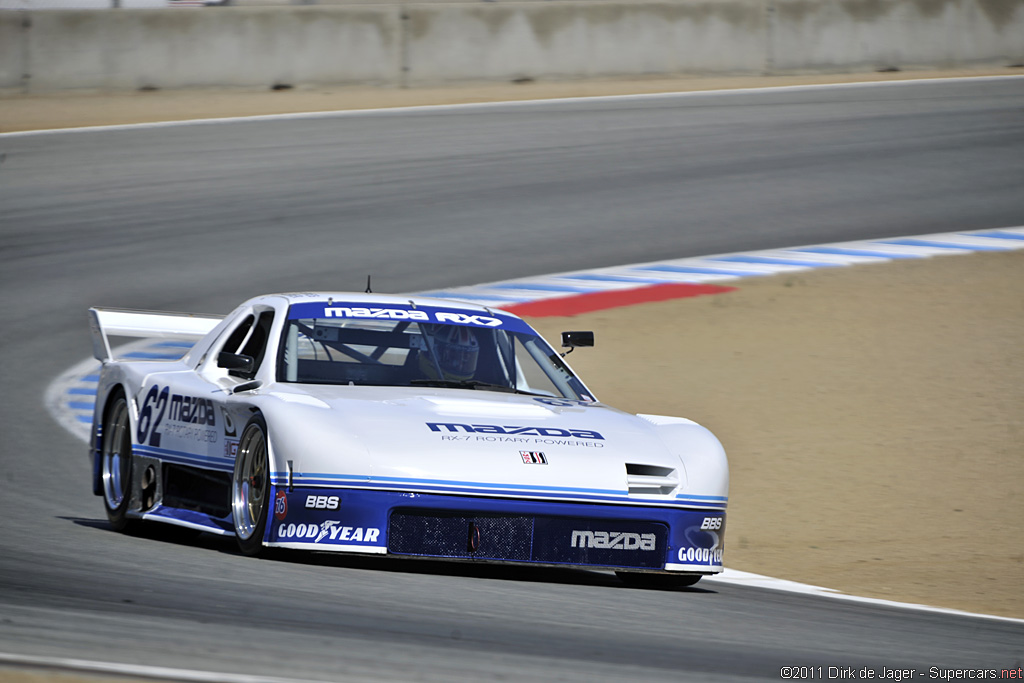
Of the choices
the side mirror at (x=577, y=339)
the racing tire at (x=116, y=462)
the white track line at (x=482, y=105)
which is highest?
the side mirror at (x=577, y=339)

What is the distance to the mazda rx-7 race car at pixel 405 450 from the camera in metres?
6.18

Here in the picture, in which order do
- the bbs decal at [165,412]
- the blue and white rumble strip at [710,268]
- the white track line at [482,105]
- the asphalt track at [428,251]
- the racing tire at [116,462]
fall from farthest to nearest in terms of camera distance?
the white track line at [482,105]
the blue and white rumble strip at [710,268]
the racing tire at [116,462]
the bbs decal at [165,412]
the asphalt track at [428,251]

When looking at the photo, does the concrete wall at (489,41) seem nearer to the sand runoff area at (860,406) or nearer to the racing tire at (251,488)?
the sand runoff area at (860,406)

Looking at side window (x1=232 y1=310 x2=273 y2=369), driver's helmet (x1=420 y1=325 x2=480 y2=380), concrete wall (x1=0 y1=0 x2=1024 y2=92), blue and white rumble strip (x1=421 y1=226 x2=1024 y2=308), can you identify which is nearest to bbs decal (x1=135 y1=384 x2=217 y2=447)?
side window (x1=232 y1=310 x2=273 y2=369)

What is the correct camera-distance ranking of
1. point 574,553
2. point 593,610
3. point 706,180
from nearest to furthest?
point 593,610 < point 574,553 < point 706,180

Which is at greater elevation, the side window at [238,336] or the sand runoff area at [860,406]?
the side window at [238,336]

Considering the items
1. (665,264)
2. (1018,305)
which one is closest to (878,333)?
(1018,305)

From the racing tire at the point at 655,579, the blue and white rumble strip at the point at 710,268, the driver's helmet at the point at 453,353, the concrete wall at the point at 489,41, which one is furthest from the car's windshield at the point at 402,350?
the concrete wall at the point at 489,41

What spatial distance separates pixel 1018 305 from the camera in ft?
49.0

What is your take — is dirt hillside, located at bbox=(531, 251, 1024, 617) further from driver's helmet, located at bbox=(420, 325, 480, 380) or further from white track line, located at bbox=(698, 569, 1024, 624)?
driver's helmet, located at bbox=(420, 325, 480, 380)

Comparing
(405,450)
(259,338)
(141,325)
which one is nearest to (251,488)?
(405,450)

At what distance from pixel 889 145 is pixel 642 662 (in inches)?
711

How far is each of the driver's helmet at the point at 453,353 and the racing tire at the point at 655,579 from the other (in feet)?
3.79

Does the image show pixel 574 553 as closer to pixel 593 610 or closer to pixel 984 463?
pixel 593 610
